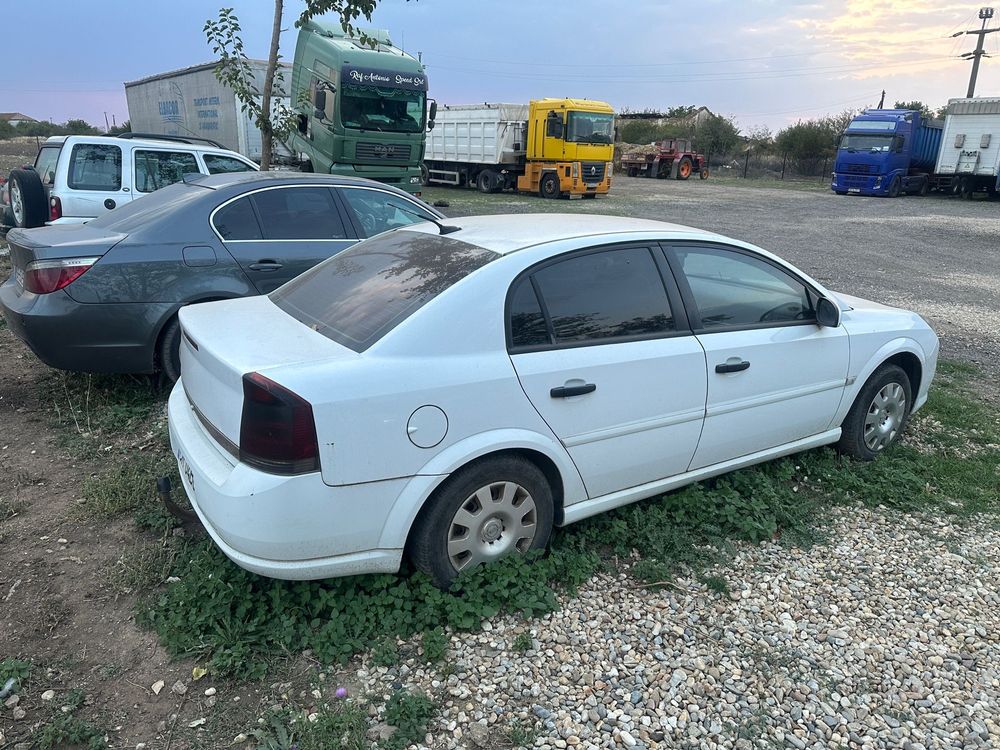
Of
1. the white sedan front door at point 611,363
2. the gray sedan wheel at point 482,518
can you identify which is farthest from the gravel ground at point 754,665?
the white sedan front door at point 611,363

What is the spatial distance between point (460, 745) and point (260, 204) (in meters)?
4.21

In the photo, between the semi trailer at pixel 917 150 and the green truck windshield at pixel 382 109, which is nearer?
the green truck windshield at pixel 382 109

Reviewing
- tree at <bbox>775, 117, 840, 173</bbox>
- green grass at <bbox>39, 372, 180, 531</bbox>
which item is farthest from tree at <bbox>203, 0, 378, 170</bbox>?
tree at <bbox>775, 117, 840, 173</bbox>

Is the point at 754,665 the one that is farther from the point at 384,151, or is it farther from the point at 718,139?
the point at 718,139

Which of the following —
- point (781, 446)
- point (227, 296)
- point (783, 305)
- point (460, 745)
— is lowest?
point (460, 745)

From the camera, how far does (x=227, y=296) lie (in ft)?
16.3

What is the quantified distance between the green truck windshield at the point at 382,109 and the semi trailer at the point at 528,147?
6274 mm

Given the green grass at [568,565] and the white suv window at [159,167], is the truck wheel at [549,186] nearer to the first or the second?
the white suv window at [159,167]

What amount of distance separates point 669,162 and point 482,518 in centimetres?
3992

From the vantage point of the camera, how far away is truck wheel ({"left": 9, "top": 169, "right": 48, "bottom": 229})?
8359 millimetres

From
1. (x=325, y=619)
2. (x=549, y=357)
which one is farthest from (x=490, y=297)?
(x=325, y=619)

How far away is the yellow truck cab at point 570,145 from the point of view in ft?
77.9

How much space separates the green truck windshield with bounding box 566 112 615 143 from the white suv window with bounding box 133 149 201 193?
16.5 metres

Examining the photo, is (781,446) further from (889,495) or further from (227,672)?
(227,672)
